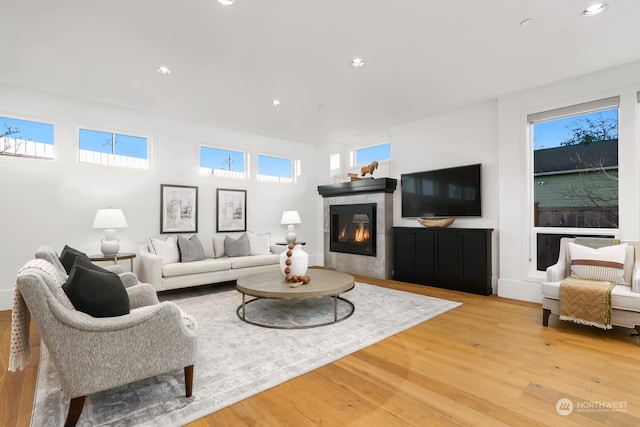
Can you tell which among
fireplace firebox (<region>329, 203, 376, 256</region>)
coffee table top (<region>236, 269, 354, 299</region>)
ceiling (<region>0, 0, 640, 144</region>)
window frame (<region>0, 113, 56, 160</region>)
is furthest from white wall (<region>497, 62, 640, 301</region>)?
window frame (<region>0, 113, 56, 160</region>)

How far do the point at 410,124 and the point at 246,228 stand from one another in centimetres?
370

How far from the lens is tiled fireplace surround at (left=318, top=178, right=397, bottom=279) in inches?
226

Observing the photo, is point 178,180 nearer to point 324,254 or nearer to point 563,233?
point 324,254

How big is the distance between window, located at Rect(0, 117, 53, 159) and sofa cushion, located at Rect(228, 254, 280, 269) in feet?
9.55

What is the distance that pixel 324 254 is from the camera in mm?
7023

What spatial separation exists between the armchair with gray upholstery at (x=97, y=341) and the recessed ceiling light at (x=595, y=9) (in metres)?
3.90

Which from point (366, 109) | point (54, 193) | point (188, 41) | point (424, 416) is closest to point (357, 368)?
point (424, 416)

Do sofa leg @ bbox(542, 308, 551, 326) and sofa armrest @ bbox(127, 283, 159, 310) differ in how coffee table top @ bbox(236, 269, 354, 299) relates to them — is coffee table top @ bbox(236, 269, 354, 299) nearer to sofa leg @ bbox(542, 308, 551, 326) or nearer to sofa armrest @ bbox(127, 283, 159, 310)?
sofa armrest @ bbox(127, 283, 159, 310)

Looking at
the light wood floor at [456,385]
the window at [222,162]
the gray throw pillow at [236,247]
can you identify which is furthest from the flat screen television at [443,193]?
the window at [222,162]

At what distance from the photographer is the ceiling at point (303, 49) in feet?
8.35

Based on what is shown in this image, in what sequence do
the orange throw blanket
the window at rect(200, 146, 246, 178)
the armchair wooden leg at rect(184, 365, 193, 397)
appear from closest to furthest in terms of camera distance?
the armchair wooden leg at rect(184, 365, 193, 397) → the orange throw blanket → the window at rect(200, 146, 246, 178)

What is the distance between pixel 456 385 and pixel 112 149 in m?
5.36

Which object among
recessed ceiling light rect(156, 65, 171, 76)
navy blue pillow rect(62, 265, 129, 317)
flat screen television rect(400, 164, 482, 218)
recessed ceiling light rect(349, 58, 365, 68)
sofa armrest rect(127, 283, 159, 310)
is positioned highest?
recessed ceiling light rect(349, 58, 365, 68)

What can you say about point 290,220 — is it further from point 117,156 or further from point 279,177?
point 117,156
